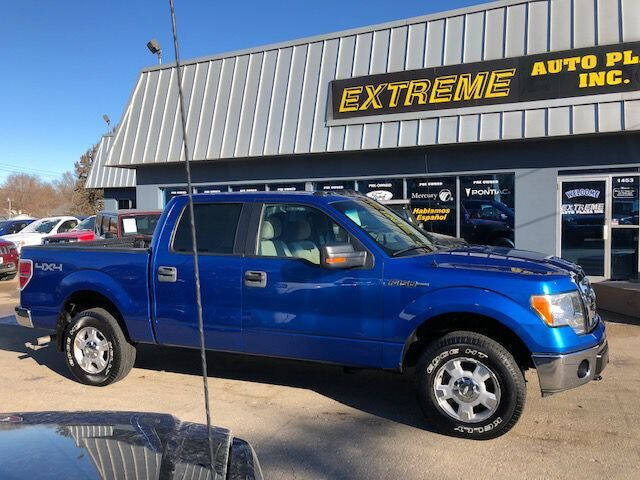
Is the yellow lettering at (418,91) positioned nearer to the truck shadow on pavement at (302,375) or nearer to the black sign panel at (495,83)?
the black sign panel at (495,83)

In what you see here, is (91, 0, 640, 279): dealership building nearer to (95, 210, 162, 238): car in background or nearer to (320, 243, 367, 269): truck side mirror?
(95, 210, 162, 238): car in background

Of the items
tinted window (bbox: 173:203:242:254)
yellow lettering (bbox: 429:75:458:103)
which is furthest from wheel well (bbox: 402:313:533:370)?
yellow lettering (bbox: 429:75:458:103)

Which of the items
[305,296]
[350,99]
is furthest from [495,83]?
[305,296]

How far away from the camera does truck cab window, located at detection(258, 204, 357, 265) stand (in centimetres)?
483

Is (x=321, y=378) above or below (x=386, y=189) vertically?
below

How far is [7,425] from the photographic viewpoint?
2277mm

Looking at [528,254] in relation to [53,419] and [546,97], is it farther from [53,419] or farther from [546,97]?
[546,97]

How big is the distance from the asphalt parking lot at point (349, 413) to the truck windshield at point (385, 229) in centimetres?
139

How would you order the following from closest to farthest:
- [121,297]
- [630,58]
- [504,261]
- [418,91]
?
[504,261] → [121,297] → [630,58] → [418,91]

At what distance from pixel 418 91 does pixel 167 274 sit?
7.72 m

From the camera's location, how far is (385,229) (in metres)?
4.88

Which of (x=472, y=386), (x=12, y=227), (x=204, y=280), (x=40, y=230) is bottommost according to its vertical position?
(x=472, y=386)

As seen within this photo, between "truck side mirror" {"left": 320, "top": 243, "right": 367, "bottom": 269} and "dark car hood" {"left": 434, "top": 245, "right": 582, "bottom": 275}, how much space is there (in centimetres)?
61

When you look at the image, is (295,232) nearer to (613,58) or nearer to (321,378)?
(321,378)
